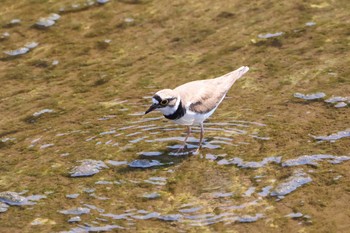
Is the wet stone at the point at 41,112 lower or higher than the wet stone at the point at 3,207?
higher

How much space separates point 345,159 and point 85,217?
3073 millimetres

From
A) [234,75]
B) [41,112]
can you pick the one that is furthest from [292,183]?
[41,112]

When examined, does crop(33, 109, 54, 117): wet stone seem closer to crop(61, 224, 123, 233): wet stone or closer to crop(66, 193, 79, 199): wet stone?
crop(66, 193, 79, 199): wet stone

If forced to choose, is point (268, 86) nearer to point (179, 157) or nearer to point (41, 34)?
point (179, 157)

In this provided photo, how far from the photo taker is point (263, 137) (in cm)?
960

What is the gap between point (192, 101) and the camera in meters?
9.55

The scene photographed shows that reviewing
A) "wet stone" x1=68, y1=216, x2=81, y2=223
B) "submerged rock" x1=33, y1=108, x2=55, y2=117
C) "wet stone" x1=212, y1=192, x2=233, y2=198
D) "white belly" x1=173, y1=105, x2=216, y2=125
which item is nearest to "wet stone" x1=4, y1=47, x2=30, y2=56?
"submerged rock" x1=33, y1=108, x2=55, y2=117

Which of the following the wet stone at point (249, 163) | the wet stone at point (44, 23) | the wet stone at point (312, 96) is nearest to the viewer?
the wet stone at point (249, 163)

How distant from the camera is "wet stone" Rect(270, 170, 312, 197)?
8367 mm

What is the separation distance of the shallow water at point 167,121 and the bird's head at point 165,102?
655 mm

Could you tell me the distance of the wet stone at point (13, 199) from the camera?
8.59 meters

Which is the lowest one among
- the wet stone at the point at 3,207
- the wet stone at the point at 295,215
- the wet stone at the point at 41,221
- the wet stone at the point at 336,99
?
the wet stone at the point at 295,215

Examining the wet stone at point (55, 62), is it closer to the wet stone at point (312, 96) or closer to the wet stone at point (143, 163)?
the wet stone at point (143, 163)

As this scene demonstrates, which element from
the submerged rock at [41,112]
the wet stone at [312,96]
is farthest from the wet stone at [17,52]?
the wet stone at [312,96]
